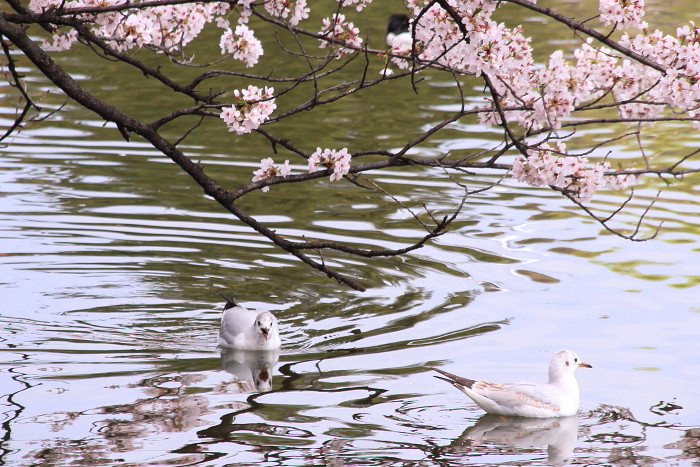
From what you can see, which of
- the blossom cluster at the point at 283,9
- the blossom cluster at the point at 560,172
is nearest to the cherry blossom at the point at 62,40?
the blossom cluster at the point at 283,9

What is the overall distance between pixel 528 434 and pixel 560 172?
1.72m

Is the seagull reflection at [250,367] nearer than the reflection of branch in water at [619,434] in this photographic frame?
Result: No

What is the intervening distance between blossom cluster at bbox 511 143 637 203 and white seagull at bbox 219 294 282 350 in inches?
98.7

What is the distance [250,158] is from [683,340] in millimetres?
7463

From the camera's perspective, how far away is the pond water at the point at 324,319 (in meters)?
7.14

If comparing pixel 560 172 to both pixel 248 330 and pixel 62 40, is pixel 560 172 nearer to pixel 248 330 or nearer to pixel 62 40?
pixel 248 330

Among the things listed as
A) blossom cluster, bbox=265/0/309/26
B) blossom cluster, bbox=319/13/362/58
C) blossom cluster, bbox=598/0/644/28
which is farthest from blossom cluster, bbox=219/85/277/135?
blossom cluster, bbox=598/0/644/28

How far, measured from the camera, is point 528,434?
743cm

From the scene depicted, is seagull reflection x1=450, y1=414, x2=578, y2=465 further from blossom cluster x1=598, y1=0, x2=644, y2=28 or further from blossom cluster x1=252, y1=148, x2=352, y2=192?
blossom cluster x1=598, y1=0, x2=644, y2=28

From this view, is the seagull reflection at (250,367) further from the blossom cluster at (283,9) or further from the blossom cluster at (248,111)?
the blossom cluster at (283,9)

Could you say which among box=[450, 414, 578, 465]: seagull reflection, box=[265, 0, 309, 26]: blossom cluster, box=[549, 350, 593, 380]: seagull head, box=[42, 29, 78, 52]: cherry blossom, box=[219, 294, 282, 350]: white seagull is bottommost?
box=[450, 414, 578, 465]: seagull reflection

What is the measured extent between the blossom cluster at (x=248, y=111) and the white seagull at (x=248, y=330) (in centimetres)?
202

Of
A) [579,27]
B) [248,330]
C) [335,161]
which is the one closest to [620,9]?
[579,27]

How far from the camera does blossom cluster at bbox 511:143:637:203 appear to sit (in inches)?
282
